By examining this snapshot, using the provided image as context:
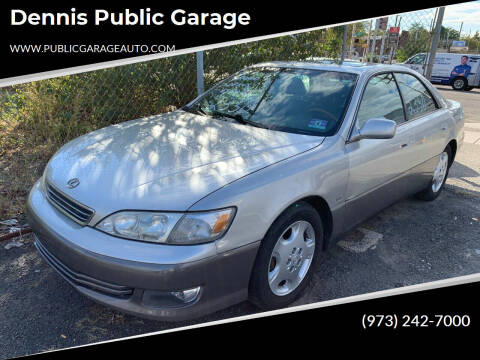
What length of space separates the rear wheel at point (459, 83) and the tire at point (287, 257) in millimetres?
20206

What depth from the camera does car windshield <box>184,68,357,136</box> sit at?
9.50ft

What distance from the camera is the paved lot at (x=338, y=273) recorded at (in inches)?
91.9

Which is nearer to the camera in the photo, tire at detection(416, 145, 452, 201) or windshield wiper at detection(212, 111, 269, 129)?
windshield wiper at detection(212, 111, 269, 129)

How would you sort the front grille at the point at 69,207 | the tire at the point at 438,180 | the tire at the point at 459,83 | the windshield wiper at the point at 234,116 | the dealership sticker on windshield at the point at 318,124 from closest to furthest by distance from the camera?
the front grille at the point at 69,207 < the dealership sticker on windshield at the point at 318,124 < the windshield wiper at the point at 234,116 < the tire at the point at 438,180 < the tire at the point at 459,83

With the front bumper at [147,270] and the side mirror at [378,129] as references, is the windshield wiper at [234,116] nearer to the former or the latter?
the side mirror at [378,129]

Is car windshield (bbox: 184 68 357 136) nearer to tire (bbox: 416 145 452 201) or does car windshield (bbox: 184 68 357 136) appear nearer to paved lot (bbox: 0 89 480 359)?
paved lot (bbox: 0 89 480 359)

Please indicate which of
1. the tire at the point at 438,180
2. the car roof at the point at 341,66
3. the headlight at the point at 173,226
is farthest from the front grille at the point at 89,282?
the tire at the point at 438,180

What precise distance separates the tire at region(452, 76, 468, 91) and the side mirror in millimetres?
19714

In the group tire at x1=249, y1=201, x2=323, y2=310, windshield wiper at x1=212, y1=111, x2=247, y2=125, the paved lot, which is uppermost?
windshield wiper at x1=212, y1=111, x2=247, y2=125

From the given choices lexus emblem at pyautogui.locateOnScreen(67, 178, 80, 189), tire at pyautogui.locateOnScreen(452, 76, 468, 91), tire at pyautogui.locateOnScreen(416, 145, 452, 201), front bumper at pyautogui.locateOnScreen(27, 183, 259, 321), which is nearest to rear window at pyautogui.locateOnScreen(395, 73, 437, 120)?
tire at pyautogui.locateOnScreen(416, 145, 452, 201)

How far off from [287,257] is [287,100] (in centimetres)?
135

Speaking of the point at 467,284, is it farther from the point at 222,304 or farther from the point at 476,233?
the point at 222,304

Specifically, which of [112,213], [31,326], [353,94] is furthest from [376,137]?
[31,326]

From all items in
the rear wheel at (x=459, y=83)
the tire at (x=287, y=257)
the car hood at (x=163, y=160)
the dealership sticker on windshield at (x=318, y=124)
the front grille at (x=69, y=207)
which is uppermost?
the dealership sticker on windshield at (x=318, y=124)
